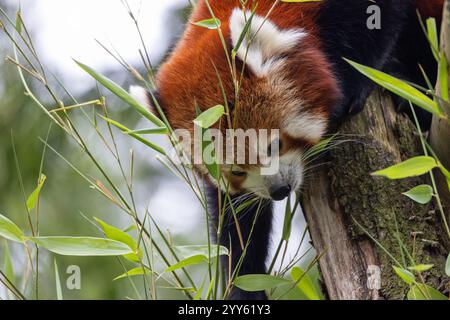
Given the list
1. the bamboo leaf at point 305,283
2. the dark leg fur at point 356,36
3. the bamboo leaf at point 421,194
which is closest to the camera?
the bamboo leaf at point 421,194

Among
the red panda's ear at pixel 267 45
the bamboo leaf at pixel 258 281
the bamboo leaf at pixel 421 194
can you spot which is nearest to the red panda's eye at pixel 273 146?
the red panda's ear at pixel 267 45

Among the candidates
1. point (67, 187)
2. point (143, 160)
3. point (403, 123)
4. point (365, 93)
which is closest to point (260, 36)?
point (365, 93)

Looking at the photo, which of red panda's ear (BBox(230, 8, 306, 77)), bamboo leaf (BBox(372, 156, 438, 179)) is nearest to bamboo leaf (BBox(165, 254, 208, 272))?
bamboo leaf (BBox(372, 156, 438, 179))

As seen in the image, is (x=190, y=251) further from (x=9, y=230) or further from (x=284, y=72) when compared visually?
(x=284, y=72)

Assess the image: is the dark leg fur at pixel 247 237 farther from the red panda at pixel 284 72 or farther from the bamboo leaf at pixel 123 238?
the bamboo leaf at pixel 123 238

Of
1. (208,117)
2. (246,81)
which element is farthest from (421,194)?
(246,81)

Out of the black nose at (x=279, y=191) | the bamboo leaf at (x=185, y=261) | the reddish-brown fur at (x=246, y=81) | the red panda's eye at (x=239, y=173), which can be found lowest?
the bamboo leaf at (x=185, y=261)

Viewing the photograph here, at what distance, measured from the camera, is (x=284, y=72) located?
9.05ft

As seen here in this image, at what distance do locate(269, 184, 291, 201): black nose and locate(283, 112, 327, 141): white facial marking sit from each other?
0.25m

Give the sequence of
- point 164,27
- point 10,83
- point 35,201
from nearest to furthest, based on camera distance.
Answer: point 35,201
point 10,83
point 164,27

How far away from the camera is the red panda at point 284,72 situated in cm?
271
